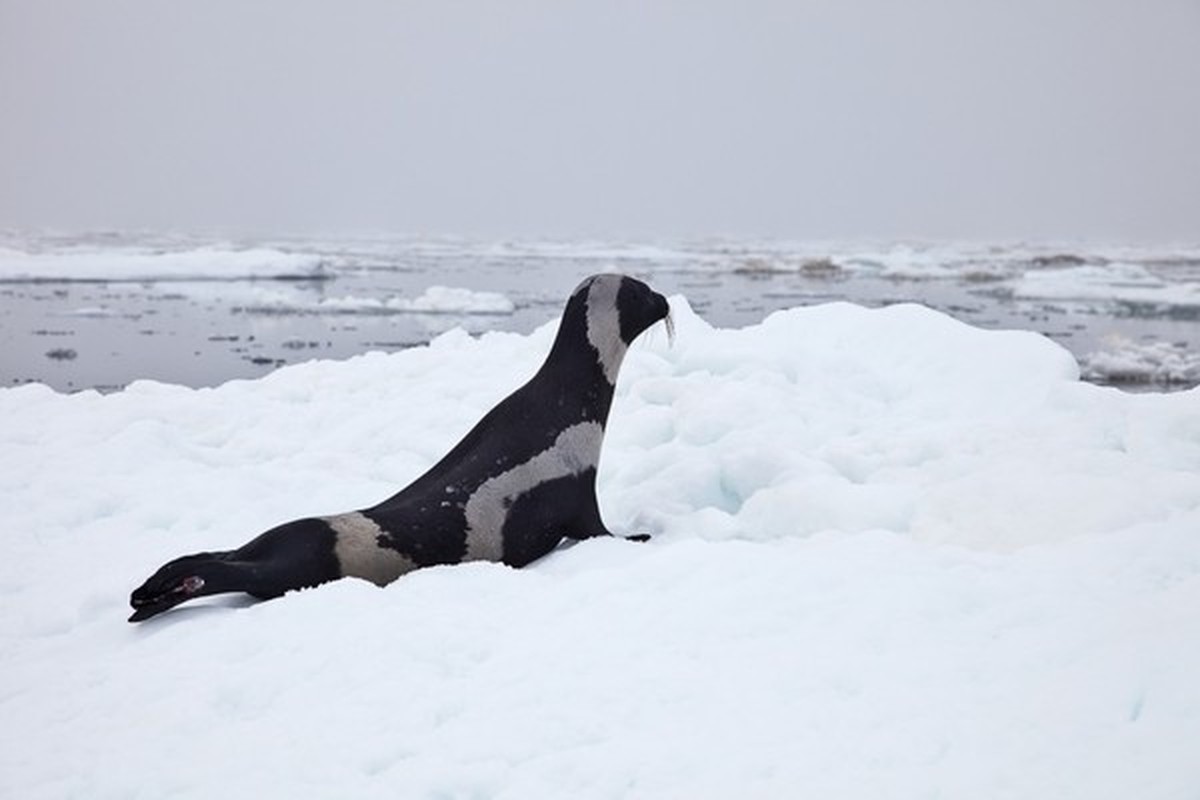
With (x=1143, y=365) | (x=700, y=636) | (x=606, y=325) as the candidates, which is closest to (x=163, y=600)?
(x=700, y=636)

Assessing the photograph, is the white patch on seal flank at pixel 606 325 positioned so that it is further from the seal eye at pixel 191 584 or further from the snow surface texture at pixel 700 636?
the seal eye at pixel 191 584

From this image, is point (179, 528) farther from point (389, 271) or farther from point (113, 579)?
point (389, 271)

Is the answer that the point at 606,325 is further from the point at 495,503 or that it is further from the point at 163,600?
the point at 163,600

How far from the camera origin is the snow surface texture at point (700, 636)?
2.16m

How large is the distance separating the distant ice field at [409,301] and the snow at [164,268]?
56 mm

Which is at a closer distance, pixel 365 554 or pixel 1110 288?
pixel 365 554

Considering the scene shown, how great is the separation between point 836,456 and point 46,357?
9.71 meters

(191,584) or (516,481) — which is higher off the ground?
(516,481)

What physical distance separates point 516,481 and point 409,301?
1572 centimetres

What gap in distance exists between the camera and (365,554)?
142 inches

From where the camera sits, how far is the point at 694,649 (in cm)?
261

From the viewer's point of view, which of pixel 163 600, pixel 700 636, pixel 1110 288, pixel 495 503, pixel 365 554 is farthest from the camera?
pixel 1110 288

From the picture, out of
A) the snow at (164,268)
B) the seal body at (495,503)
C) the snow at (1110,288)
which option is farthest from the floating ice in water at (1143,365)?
the snow at (164,268)

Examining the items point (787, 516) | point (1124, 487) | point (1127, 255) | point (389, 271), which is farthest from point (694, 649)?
point (1127, 255)
